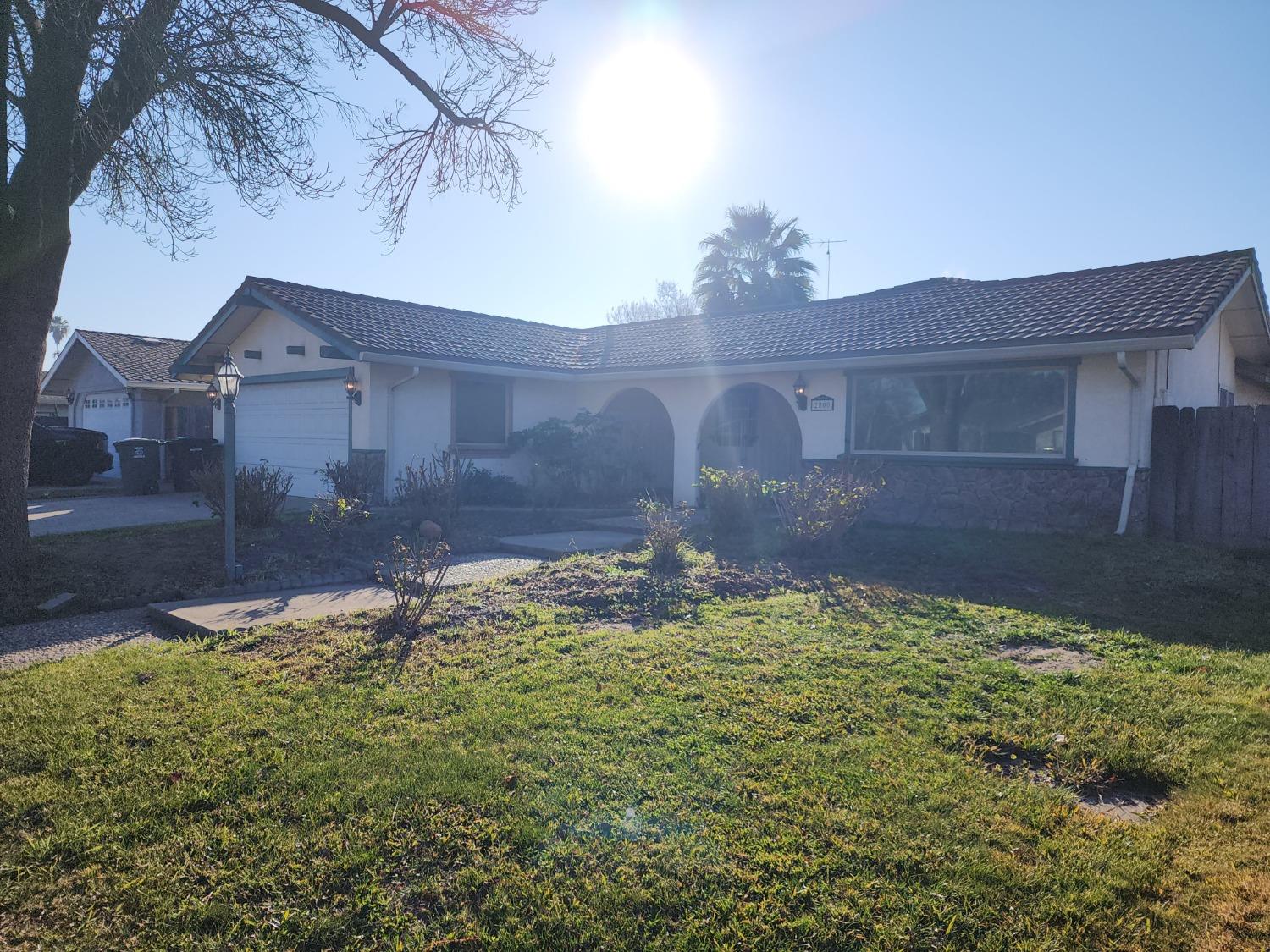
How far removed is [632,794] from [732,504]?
7.21 meters

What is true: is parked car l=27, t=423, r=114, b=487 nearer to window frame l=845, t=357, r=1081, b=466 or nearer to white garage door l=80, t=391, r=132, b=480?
white garage door l=80, t=391, r=132, b=480

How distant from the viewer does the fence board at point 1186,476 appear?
9.97 m

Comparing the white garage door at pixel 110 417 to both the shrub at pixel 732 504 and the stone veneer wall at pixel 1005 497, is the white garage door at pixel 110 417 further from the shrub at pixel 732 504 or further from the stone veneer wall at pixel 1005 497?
the stone veneer wall at pixel 1005 497

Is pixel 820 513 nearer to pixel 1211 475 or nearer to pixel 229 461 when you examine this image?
pixel 1211 475

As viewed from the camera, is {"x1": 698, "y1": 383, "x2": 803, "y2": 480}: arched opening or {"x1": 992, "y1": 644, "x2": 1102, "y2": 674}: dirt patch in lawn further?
{"x1": 698, "y1": 383, "x2": 803, "y2": 480}: arched opening

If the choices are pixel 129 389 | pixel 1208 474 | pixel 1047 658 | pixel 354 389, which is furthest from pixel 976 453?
pixel 129 389

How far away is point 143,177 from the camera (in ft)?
25.2

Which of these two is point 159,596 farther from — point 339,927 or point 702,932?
point 702,932

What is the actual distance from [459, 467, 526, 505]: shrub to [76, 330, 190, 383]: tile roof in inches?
430

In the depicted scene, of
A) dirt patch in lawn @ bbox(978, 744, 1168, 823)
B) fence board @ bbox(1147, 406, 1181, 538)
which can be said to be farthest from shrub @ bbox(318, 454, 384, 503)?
fence board @ bbox(1147, 406, 1181, 538)

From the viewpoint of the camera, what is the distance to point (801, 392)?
13.3 m

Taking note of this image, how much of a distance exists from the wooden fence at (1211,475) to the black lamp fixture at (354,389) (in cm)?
1192

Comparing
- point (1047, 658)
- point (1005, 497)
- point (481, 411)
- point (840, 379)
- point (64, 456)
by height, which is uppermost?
point (840, 379)

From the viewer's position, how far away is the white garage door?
21.8 m
